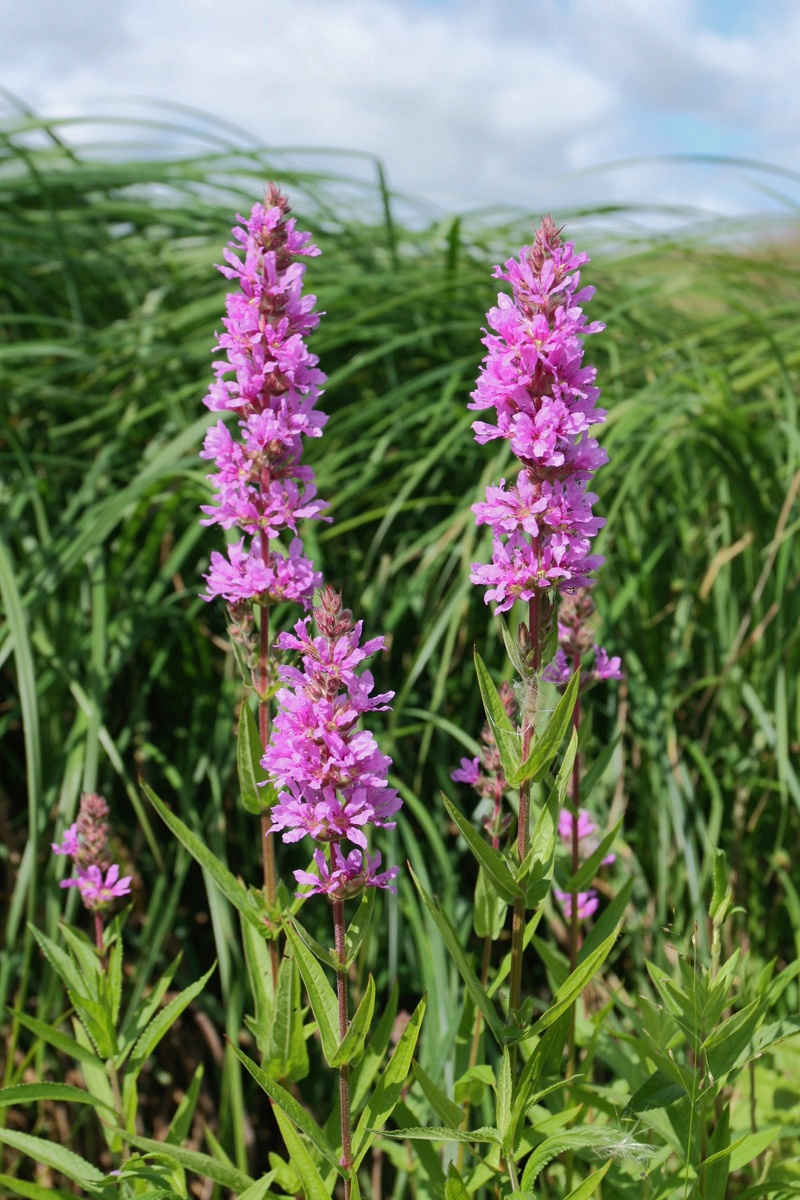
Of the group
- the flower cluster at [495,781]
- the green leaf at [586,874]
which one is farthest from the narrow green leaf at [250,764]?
the green leaf at [586,874]

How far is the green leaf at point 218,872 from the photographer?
1563 millimetres

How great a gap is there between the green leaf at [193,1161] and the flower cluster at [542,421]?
915 millimetres

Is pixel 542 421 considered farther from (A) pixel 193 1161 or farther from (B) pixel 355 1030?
(A) pixel 193 1161

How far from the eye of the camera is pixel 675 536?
3326 mm

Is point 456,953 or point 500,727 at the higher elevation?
point 500,727

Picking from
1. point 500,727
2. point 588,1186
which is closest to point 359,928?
point 500,727

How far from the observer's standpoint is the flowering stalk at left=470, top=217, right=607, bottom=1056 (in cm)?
135

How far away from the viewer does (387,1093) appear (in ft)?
4.67

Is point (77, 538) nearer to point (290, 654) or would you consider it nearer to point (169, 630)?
point (169, 630)

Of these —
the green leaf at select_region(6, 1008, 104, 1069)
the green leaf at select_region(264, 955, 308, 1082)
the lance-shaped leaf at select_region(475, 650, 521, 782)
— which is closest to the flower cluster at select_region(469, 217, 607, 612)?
the lance-shaped leaf at select_region(475, 650, 521, 782)

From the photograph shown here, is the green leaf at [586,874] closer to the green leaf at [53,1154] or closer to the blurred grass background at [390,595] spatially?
the blurred grass background at [390,595]

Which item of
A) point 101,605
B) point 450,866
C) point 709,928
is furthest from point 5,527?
point 709,928

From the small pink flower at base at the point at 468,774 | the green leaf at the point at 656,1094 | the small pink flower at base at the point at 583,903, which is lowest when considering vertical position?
the green leaf at the point at 656,1094

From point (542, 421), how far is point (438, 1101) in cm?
93
